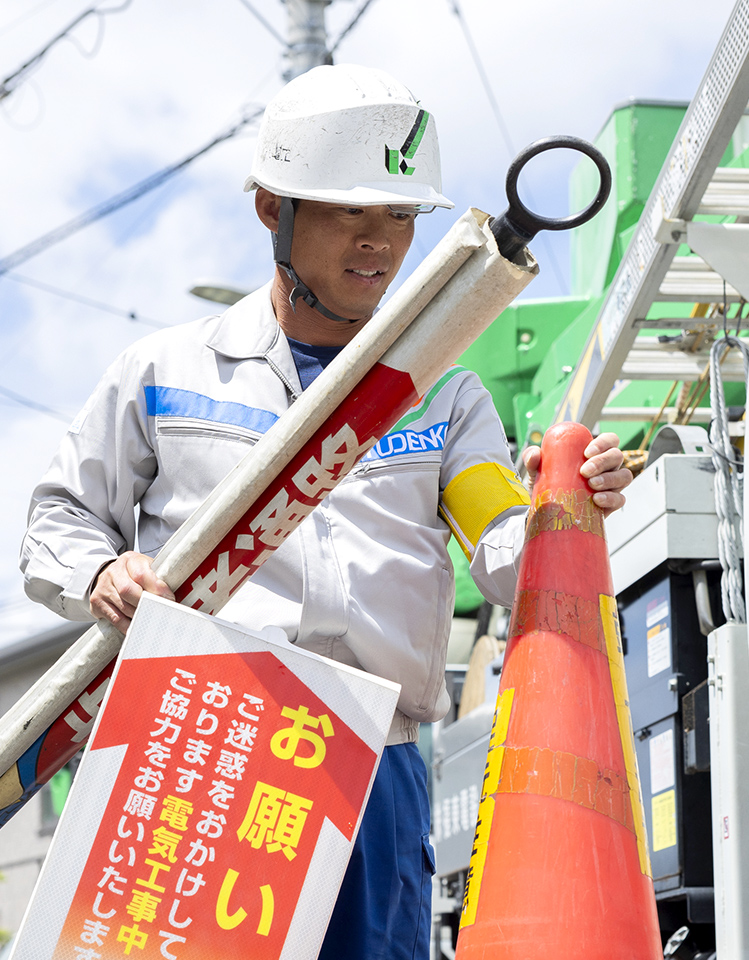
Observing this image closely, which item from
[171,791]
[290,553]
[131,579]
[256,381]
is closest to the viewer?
[171,791]

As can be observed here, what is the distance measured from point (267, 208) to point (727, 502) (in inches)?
71.8

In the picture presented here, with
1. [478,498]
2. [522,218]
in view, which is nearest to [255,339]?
[478,498]

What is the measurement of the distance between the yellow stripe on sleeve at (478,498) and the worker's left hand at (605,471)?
0.17 meters

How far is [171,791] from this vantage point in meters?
1.62

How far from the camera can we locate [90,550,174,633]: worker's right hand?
5.97 feet

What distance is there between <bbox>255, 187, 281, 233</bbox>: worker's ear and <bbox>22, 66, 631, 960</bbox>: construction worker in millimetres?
39

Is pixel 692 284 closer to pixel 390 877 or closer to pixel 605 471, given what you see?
pixel 605 471

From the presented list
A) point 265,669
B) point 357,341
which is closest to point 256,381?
point 357,341

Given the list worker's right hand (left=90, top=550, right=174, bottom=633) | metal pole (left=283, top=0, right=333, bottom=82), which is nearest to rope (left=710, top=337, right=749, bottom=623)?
worker's right hand (left=90, top=550, right=174, bottom=633)

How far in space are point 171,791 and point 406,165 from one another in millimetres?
1144

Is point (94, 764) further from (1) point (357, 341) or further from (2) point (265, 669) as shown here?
(1) point (357, 341)

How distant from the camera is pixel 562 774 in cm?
190

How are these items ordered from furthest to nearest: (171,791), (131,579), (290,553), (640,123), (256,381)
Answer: (640,123)
(256,381)
(290,553)
(131,579)
(171,791)

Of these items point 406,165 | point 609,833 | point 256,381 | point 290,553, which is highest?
point 406,165
